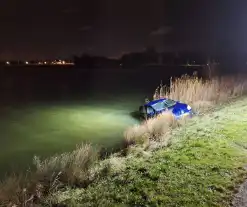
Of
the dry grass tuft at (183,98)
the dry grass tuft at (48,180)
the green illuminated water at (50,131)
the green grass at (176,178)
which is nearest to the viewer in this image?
the green grass at (176,178)

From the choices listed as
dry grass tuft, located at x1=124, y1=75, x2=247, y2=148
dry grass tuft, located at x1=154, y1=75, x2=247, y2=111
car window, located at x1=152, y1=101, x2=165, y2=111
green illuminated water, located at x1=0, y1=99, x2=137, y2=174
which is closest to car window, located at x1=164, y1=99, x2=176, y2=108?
car window, located at x1=152, y1=101, x2=165, y2=111

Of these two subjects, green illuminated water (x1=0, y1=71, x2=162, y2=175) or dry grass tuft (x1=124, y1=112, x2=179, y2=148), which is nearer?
dry grass tuft (x1=124, y1=112, x2=179, y2=148)

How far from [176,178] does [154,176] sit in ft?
1.53

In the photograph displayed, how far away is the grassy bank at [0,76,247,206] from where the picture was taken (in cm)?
568

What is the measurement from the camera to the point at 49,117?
26.5 meters

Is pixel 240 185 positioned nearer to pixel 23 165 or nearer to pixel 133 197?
pixel 133 197

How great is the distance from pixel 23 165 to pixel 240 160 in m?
8.39

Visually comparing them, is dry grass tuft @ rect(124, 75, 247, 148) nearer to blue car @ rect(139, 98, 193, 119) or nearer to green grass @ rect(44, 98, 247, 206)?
blue car @ rect(139, 98, 193, 119)

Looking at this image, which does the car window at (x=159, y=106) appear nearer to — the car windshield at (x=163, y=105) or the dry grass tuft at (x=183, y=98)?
the car windshield at (x=163, y=105)

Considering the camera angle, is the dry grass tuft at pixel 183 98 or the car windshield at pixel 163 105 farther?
the car windshield at pixel 163 105

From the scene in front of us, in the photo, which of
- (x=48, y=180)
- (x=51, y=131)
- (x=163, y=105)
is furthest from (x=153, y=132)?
(x=51, y=131)

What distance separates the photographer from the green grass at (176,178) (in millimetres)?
5531

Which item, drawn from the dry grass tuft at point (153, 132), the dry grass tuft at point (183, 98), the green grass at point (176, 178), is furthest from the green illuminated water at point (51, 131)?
the green grass at point (176, 178)

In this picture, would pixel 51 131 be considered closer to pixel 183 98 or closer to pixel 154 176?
pixel 183 98
